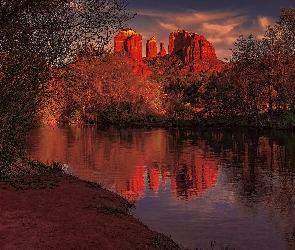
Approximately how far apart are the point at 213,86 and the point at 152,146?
50.7 m

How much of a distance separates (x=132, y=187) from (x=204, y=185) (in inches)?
177

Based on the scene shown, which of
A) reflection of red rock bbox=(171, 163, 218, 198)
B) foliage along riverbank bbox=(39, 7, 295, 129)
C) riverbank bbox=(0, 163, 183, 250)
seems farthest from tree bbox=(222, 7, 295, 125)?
riverbank bbox=(0, 163, 183, 250)

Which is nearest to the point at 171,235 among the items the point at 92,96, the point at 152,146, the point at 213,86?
the point at 152,146

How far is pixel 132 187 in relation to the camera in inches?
952

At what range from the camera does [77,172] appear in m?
28.8

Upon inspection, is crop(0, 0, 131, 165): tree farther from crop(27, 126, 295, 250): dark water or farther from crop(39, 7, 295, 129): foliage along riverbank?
crop(39, 7, 295, 129): foliage along riverbank

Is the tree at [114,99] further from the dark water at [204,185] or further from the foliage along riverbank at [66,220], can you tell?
the foliage along riverbank at [66,220]

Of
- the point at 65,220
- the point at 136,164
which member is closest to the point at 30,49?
the point at 65,220

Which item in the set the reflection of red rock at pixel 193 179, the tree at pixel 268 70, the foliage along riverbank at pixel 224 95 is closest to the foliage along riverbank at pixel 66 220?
the reflection of red rock at pixel 193 179

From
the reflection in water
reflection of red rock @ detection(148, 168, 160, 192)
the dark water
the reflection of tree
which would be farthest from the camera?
the reflection in water

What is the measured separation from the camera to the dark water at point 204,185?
1575cm

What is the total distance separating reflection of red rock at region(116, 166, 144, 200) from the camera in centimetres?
2208

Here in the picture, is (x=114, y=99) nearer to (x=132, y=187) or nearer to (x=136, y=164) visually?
(x=136, y=164)

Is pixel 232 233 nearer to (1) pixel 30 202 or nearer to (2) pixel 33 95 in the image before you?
(1) pixel 30 202
